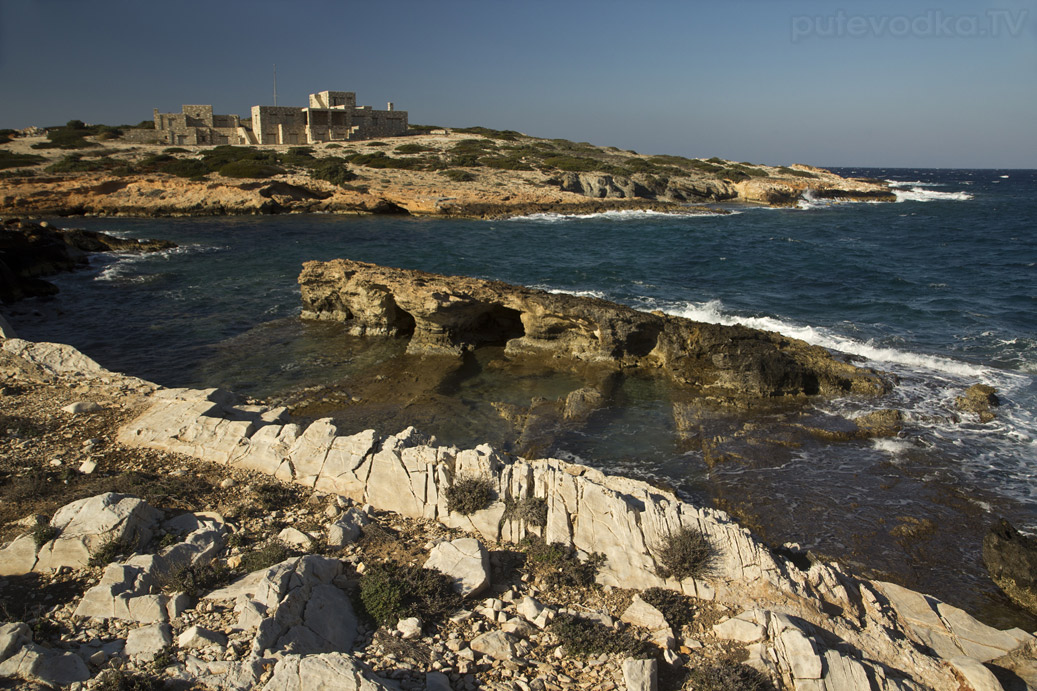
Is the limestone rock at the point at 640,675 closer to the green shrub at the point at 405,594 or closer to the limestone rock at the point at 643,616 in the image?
the limestone rock at the point at 643,616

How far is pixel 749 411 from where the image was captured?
1496 cm

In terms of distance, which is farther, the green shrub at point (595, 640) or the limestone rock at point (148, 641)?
the green shrub at point (595, 640)

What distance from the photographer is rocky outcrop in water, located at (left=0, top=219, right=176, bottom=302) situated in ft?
82.6

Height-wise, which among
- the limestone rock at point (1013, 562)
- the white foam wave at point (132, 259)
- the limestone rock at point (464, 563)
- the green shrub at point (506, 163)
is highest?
the green shrub at point (506, 163)

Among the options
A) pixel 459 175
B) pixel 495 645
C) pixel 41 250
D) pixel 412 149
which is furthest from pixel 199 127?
pixel 495 645

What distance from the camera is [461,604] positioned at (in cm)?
690

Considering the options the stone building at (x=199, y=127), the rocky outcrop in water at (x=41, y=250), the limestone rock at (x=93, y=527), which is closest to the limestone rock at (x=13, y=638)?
the limestone rock at (x=93, y=527)

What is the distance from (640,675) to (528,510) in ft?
9.09

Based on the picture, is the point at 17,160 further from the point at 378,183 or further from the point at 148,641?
the point at 148,641

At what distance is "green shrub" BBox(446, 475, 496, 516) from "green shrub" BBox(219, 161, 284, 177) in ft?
176

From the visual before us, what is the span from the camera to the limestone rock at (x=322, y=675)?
5.29 metres

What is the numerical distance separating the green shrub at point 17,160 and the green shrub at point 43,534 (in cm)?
6068

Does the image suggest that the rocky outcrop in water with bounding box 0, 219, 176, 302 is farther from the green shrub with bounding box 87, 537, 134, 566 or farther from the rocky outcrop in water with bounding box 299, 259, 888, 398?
the green shrub with bounding box 87, 537, 134, 566

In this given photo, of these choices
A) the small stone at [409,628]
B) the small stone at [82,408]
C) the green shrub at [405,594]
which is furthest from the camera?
the small stone at [82,408]
